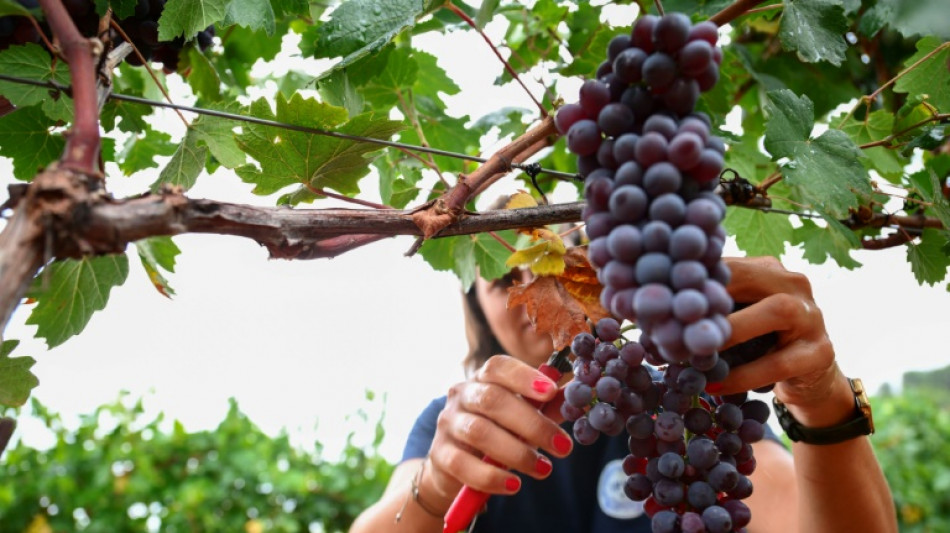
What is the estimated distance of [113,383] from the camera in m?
2.73

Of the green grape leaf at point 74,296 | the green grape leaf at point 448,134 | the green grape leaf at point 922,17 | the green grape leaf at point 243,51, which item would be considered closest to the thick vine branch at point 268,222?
the green grape leaf at point 74,296

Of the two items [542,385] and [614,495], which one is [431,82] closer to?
[542,385]

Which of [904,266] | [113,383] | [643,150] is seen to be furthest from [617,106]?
[113,383]

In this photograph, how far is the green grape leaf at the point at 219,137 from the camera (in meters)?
0.93

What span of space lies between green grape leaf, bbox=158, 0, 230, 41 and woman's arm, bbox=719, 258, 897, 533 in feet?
2.17

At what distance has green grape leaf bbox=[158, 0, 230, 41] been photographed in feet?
2.76

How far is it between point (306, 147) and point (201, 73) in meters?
0.44

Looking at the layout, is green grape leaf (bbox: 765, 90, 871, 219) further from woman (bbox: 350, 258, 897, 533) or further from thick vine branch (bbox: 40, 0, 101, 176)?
thick vine branch (bbox: 40, 0, 101, 176)

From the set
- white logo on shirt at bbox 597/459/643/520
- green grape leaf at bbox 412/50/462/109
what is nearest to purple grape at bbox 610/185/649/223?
green grape leaf at bbox 412/50/462/109

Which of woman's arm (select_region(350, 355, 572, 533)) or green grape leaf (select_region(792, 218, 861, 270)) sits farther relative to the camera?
green grape leaf (select_region(792, 218, 861, 270))

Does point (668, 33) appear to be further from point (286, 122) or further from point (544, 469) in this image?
point (544, 469)

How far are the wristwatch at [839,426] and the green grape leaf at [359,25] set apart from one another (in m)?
0.66

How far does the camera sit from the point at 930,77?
1.03 metres

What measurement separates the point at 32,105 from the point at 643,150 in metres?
0.82
